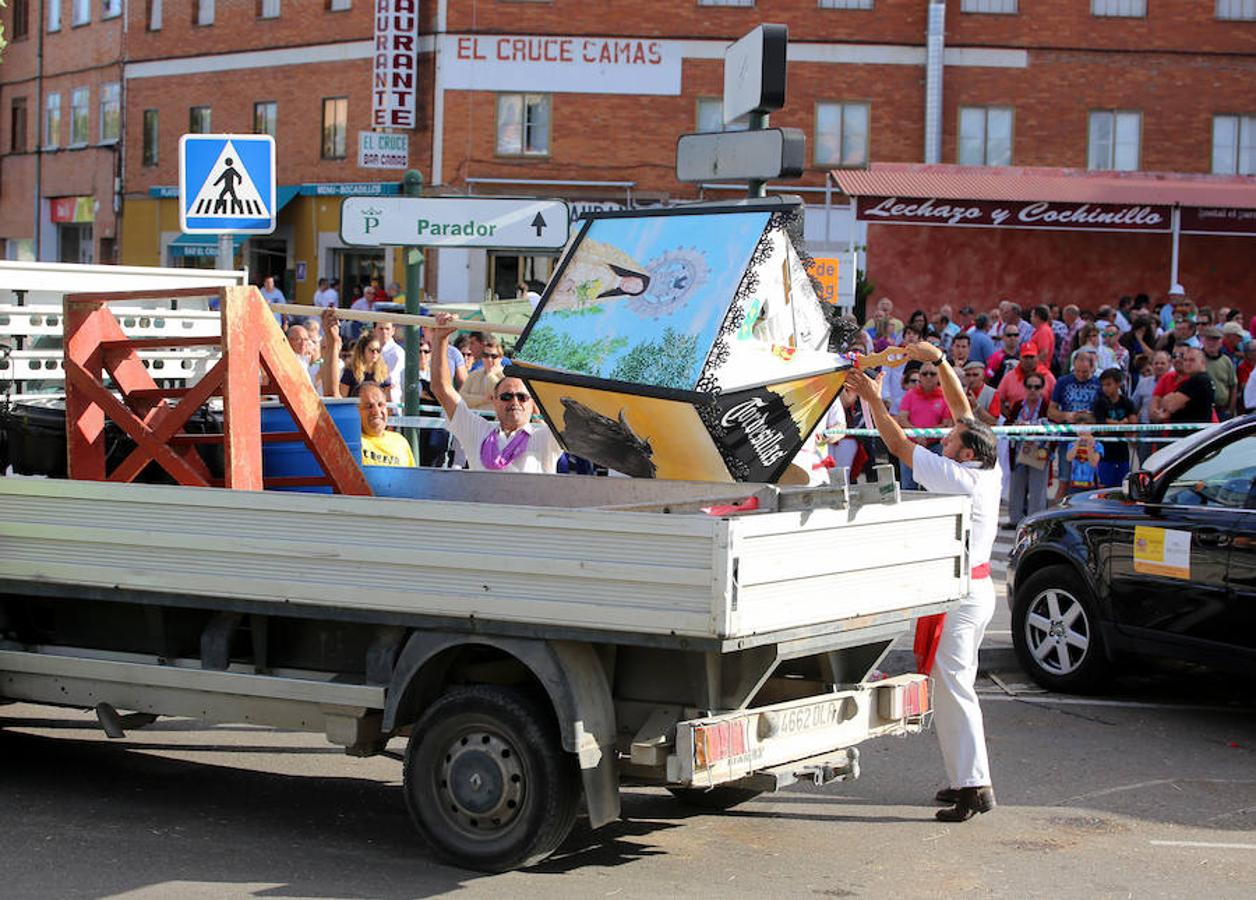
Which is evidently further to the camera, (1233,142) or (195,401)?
(1233,142)

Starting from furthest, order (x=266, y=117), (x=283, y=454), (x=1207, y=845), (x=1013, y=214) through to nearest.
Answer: (x=266, y=117) → (x=1013, y=214) → (x=283, y=454) → (x=1207, y=845)

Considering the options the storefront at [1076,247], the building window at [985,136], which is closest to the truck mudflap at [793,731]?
the storefront at [1076,247]

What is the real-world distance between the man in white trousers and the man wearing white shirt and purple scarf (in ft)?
7.33

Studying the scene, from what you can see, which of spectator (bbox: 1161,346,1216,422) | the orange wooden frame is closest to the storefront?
spectator (bbox: 1161,346,1216,422)

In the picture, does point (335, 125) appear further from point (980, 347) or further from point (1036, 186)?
point (980, 347)

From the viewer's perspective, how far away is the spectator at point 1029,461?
1664 cm

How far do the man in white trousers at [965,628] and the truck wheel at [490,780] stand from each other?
1.88 m

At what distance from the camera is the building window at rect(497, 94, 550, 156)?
131 ft

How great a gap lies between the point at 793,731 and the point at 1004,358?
1439 centimetres

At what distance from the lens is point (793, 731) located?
22.1 feet

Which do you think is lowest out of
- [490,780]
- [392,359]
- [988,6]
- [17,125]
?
[490,780]

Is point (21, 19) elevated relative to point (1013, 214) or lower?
elevated

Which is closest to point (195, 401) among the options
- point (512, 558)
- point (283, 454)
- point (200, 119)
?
point (283, 454)

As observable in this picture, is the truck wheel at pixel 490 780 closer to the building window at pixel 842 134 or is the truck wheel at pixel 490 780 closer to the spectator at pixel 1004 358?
the spectator at pixel 1004 358
